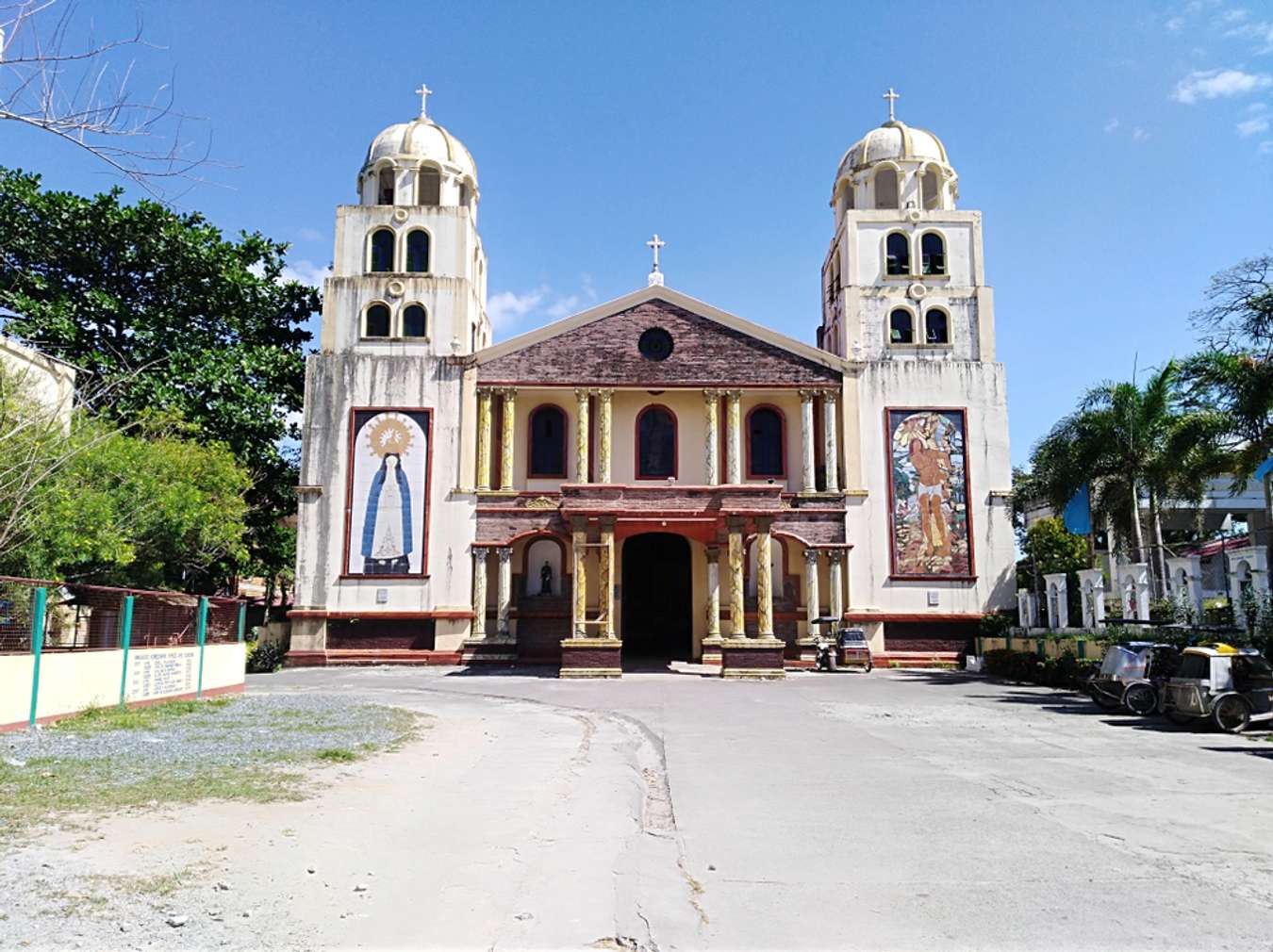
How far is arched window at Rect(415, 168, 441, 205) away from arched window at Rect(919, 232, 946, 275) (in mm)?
16258

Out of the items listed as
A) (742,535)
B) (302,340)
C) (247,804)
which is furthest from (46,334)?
(247,804)

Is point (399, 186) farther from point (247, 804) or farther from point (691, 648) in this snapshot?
point (247, 804)

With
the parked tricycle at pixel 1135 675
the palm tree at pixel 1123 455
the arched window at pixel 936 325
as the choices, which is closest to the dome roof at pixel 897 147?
the arched window at pixel 936 325

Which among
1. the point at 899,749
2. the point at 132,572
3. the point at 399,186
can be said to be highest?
the point at 399,186

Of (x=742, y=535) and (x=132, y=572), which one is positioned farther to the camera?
(x=742, y=535)

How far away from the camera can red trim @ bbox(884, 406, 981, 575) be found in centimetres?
3100

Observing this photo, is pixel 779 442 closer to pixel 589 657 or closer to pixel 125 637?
pixel 589 657

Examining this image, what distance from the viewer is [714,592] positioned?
29.0 meters

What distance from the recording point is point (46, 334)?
95.0 ft

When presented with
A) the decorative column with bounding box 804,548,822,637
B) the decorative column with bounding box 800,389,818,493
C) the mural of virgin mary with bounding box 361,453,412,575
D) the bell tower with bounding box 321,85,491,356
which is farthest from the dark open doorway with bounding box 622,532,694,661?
the bell tower with bounding box 321,85,491,356

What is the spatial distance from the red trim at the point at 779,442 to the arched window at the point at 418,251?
1155 cm

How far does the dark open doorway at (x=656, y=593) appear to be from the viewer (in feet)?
109

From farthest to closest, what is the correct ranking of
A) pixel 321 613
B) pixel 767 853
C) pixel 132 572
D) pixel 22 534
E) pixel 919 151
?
pixel 919 151, pixel 321 613, pixel 132 572, pixel 22 534, pixel 767 853

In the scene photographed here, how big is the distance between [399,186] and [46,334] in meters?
11.6
